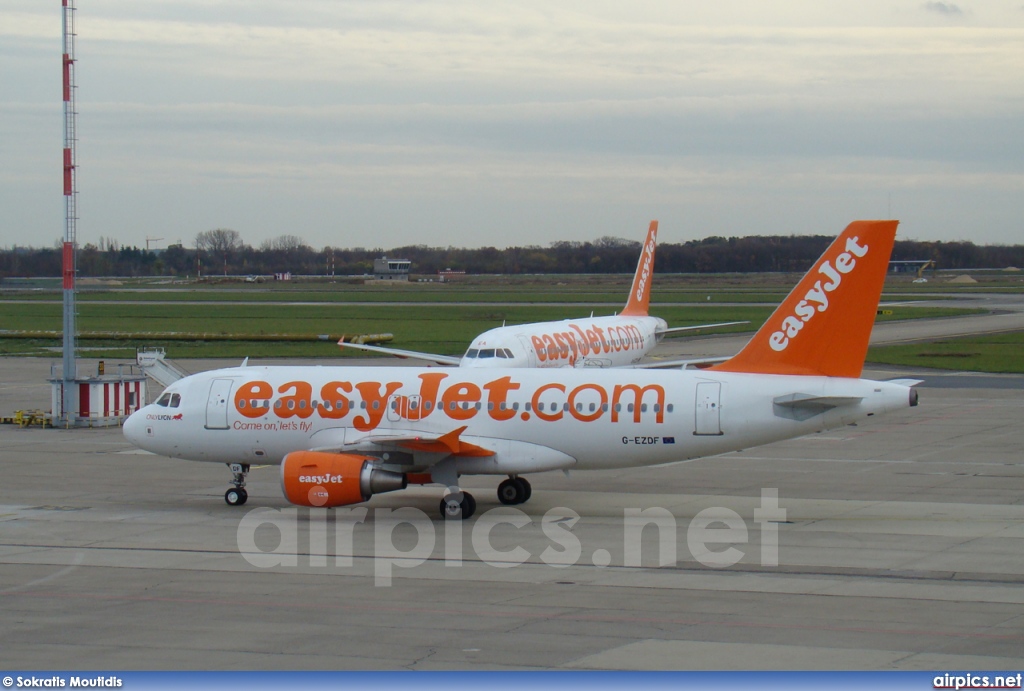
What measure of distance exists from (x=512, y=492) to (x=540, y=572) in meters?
7.74

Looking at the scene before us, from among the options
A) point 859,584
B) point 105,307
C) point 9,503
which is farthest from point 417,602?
point 105,307

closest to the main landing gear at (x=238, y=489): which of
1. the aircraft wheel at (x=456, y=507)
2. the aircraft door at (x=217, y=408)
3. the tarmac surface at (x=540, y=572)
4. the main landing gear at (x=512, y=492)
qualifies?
the tarmac surface at (x=540, y=572)

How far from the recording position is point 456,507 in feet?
90.4

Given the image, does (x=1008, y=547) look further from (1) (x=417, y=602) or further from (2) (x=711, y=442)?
(1) (x=417, y=602)

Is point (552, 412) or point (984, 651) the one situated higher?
point (552, 412)

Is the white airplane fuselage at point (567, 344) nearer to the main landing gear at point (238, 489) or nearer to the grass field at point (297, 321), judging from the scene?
the grass field at point (297, 321)

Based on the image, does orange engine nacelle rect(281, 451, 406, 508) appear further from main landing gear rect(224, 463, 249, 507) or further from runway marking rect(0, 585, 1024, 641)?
runway marking rect(0, 585, 1024, 641)

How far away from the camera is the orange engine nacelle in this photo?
87.7 feet

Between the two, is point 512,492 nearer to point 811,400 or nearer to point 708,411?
point 708,411

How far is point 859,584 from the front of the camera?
68.3 feet

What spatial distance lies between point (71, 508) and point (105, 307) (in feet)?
356
